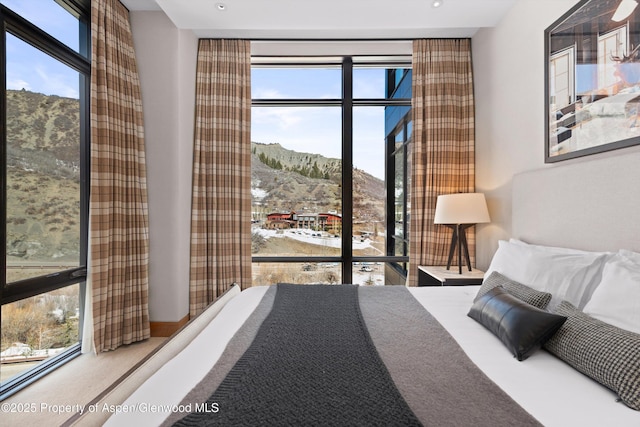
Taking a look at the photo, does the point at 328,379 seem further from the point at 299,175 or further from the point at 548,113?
the point at 299,175

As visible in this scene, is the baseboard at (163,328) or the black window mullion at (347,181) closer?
the baseboard at (163,328)

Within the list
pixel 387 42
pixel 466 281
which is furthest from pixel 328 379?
pixel 387 42

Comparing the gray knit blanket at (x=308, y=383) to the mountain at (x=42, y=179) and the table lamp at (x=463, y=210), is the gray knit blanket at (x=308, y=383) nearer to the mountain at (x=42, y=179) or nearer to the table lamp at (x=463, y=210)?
the table lamp at (x=463, y=210)

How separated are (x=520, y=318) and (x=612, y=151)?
1030 millimetres

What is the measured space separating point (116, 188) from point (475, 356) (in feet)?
8.83

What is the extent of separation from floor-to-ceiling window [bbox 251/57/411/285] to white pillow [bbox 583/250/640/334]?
211 cm

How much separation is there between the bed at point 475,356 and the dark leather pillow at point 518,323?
0.6 inches

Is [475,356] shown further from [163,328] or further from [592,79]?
[163,328]

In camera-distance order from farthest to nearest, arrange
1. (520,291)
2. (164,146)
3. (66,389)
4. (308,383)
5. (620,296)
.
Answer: (164,146) → (66,389) → (520,291) → (620,296) → (308,383)

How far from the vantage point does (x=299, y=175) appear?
3350 mm

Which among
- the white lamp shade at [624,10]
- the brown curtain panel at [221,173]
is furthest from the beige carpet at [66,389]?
the white lamp shade at [624,10]

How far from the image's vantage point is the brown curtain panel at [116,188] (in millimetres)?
2316

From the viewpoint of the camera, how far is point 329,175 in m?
3.33

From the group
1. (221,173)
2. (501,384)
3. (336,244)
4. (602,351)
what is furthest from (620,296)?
(221,173)
